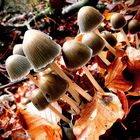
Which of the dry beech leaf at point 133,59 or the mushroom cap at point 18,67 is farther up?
the mushroom cap at point 18,67

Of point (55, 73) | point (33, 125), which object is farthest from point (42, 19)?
point (55, 73)

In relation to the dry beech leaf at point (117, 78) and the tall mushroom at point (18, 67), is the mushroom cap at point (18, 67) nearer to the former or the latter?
the tall mushroom at point (18, 67)

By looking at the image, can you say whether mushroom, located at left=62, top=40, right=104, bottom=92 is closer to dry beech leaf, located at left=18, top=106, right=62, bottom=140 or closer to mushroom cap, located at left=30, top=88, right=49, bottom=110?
mushroom cap, located at left=30, top=88, right=49, bottom=110

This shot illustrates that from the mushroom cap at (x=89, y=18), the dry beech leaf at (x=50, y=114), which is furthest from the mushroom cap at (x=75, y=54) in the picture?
the dry beech leaf at (x=50, y=114)

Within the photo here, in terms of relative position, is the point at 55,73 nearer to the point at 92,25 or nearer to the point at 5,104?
the point at 92,25

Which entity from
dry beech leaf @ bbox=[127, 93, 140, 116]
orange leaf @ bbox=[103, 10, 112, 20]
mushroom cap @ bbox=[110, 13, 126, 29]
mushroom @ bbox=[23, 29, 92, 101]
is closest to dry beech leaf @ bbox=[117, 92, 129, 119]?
dry beech leaf @ bbox=[127, 93, 140, 116]
